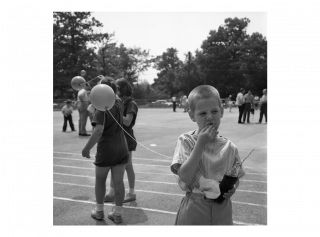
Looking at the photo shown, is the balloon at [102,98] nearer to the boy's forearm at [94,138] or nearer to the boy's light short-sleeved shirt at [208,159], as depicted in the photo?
the boy's forearm at [94,138]

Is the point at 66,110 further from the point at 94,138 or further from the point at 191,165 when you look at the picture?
the point at 191,165

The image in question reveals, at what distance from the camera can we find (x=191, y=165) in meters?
1.85

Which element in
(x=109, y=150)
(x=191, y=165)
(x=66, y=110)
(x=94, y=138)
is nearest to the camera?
(x=191, y=165)

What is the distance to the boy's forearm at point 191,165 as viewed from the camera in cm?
183

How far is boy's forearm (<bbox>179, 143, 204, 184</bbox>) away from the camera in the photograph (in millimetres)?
1833

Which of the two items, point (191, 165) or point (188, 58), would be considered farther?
point (188, 58)

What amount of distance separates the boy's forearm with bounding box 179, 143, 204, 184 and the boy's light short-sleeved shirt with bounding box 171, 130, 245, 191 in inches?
3.2

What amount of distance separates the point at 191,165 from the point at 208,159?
179mm

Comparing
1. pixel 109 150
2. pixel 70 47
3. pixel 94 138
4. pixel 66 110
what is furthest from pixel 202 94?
pixel 70 47

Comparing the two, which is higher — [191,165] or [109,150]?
[191,165]

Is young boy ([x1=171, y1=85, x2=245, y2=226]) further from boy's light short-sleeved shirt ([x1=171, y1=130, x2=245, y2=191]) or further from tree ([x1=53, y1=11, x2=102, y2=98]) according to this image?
tree ([x1=53, y1=11, x2=102, y2=98])
